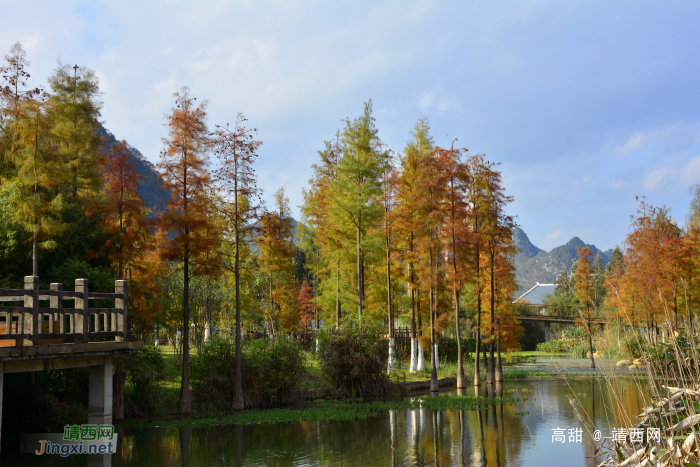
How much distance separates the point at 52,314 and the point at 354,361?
44.3 ft

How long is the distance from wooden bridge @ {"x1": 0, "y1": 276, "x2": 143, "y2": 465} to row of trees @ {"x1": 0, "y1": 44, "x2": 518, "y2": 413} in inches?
156

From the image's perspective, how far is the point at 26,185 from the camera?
53.0 feet

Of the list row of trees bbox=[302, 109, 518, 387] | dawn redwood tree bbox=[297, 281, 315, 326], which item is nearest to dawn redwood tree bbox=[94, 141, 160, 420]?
row of trees bbox=[302, 109, 518, 387]

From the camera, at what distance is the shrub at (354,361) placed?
2303 cm

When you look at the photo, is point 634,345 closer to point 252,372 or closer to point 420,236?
point 420,236

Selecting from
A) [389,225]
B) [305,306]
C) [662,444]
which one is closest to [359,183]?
[389,225]

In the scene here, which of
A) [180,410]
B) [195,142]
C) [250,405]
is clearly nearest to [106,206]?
[195,142]

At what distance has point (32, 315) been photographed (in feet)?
34.5

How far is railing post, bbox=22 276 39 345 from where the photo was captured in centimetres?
1045

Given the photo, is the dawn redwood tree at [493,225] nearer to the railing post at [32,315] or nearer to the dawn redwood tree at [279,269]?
the dawn redwood tree at [279,269]

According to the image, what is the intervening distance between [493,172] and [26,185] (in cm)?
1941

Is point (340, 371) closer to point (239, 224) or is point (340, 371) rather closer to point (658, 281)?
point (239, 224)

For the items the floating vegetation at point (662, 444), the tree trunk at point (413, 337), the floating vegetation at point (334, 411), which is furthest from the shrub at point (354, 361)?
the floating vegetation at point (662, 444)

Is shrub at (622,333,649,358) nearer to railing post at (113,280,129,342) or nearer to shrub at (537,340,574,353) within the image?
railing post at (113,280,129,342)
